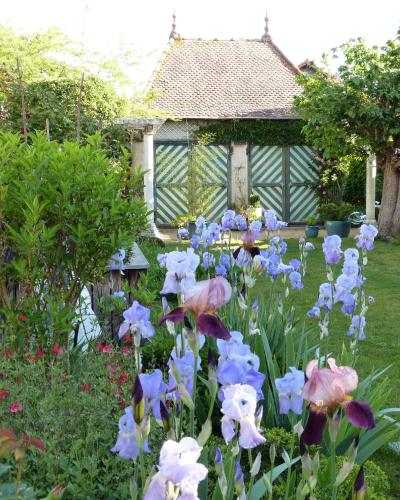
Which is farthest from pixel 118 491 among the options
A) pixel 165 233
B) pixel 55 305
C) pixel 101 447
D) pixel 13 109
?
pixel 165 233

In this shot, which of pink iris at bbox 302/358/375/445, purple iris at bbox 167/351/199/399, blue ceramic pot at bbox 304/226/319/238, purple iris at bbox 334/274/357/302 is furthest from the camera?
blue ceramic pot at bbox 304/226/319/238

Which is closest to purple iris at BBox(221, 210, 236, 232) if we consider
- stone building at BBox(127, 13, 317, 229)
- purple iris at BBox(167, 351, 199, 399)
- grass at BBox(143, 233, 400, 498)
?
grass at BBox(143, 233, 400, 498)

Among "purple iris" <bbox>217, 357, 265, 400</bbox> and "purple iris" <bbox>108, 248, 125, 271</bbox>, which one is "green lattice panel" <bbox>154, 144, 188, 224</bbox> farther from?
"purple iris" <bbox>217, 357, 265, 400</bbox>

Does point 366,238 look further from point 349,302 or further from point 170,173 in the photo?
point 170,173

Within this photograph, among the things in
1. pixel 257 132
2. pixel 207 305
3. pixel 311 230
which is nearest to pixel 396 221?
pixel 311 230

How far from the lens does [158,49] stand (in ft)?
57.9

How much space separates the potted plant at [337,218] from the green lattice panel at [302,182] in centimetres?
261

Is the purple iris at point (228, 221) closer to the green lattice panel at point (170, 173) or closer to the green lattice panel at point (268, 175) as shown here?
the green lattice panel at point (170, 173)

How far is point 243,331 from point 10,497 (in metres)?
2.26

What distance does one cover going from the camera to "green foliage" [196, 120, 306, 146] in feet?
55.7

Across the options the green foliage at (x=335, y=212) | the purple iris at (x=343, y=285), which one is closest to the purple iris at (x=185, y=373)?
the purple iris at (x=343, y=285)

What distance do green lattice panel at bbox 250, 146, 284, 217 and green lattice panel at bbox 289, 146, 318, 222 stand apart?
293mm

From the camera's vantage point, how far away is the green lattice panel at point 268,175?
17.4 metres

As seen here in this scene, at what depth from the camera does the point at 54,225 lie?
352 cm
